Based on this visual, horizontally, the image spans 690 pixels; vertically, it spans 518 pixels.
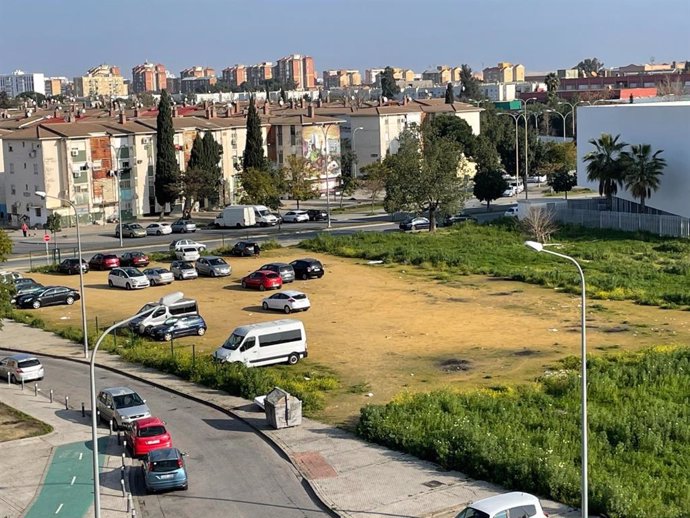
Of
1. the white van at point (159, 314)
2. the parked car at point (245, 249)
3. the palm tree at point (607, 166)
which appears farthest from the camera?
the palm tree at point (607, 166)

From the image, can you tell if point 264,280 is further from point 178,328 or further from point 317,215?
point 317,215

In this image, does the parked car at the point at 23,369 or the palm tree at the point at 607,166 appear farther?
the palm tree at the point at 607,166

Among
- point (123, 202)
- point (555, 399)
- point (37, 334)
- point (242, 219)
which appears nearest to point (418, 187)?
point (242, 219)

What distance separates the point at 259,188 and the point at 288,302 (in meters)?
35.5

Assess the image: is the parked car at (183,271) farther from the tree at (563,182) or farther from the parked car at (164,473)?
the tree at (563,182)

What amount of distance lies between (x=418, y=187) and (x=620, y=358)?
33.5 meters

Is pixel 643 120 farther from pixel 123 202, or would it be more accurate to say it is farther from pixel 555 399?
pixel 555 399

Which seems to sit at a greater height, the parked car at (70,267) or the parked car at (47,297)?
the parked car at (70,267)

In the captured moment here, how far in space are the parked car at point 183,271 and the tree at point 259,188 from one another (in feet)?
84.3

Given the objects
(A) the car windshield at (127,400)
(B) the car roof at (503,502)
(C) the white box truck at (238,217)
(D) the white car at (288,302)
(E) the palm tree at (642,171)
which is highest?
(E) the palm tree at (642,171)

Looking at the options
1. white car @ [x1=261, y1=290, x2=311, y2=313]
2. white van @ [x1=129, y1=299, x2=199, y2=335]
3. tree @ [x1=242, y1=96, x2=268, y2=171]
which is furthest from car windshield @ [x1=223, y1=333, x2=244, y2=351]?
tree @ [x1=242, y1=96, x2=268, y2=171]

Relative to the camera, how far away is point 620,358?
33.5 meters

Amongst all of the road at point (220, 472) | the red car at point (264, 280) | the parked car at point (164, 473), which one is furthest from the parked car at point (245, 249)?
the parked car at point (164, 473)

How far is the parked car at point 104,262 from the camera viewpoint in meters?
55.0
